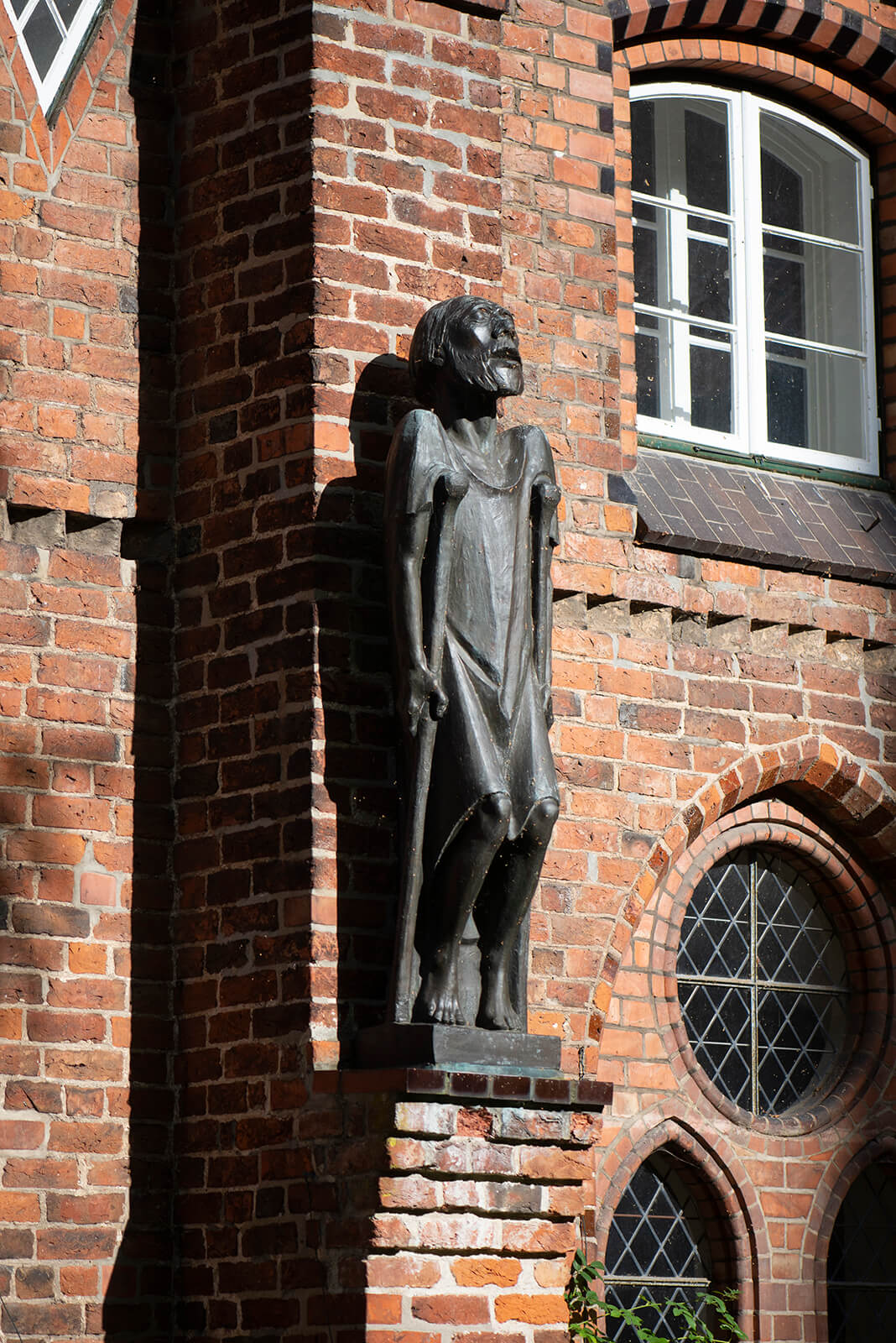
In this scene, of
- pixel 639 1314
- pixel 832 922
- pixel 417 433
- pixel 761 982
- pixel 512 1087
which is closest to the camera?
pixel 512 1087

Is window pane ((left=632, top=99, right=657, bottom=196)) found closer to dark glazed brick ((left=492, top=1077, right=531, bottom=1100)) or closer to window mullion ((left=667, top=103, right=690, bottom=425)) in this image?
window mullion ((left=667, top=103, right=690, bottom=425))

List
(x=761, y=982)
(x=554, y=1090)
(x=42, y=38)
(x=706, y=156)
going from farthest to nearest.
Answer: (x=706, y=156) → (x=761, y=982) → (x=42, y=38) → (x=554, y=1090)

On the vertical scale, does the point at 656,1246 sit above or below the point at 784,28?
below

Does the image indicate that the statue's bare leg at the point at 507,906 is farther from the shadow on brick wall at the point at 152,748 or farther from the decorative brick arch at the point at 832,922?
the decorative brick arch at the point at 832,922

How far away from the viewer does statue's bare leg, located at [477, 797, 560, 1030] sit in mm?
6766

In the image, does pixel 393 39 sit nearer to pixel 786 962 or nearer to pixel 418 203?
pixel 418 203

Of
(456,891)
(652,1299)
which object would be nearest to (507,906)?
(456,891)

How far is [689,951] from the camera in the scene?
28.1ft

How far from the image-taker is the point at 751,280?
31.1 feet

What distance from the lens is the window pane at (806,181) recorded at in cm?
972

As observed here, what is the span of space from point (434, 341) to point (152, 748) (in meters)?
1.62

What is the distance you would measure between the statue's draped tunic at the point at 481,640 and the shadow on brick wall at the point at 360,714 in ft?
0.79

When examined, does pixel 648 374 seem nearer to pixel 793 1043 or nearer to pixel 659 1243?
pixel 793 1043

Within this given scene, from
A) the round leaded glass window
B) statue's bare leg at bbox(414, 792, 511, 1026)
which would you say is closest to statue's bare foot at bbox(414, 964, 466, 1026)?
statue's bare leg at bbox(414, 792, 511, 1026)
